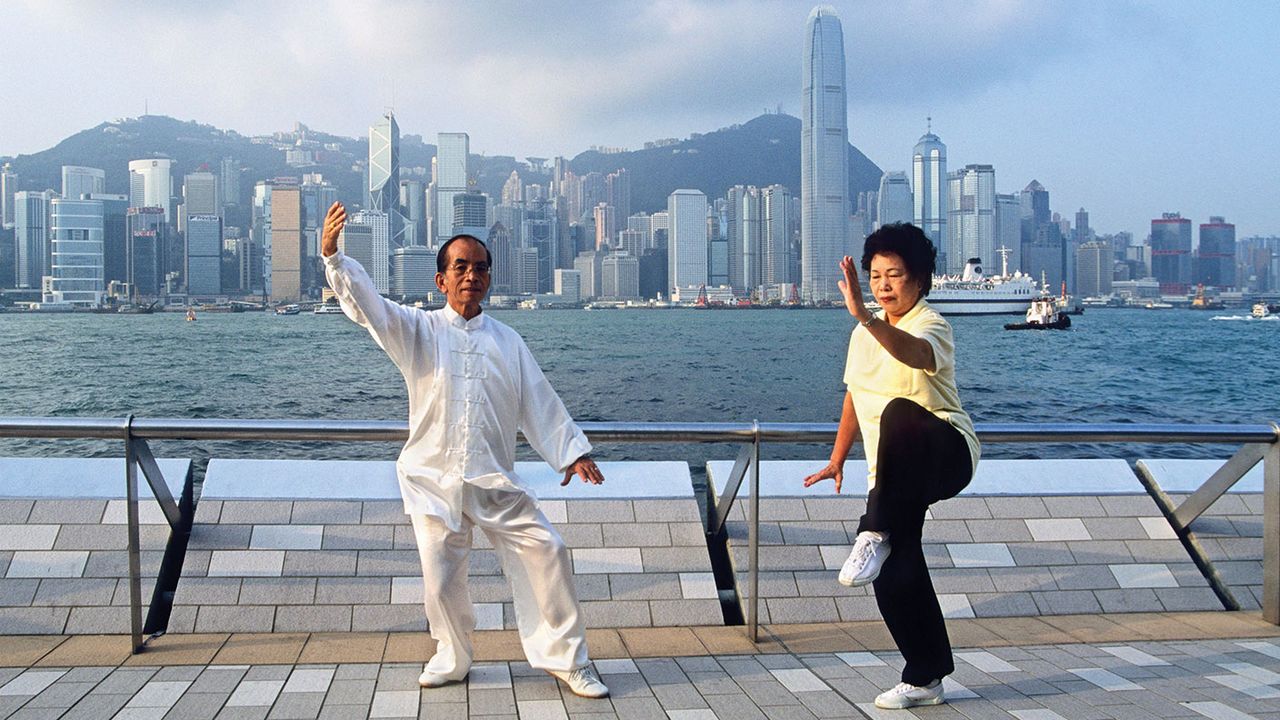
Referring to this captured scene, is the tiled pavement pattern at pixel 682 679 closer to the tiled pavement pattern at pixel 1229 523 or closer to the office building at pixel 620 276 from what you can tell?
the tiled pavement pattern at pixel 1229 523

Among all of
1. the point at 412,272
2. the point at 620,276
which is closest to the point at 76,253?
the point at 412,272

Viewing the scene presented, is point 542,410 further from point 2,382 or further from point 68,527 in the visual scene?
point 2,382

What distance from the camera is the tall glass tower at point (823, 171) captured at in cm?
13488

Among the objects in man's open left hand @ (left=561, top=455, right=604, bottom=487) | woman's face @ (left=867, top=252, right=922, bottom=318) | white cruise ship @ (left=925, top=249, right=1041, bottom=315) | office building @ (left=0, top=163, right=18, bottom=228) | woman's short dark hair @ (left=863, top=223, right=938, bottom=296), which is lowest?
man's open left hand @ (left=561, top=455, right=604, bottom=487)

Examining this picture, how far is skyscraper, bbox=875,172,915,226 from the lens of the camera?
14588 centimetres

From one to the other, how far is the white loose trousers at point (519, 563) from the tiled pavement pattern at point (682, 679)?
0.12 m

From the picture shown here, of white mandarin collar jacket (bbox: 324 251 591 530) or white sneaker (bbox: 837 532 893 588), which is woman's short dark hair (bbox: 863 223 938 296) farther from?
white mandarin collar jacket (bbox: 324 251 591 530)

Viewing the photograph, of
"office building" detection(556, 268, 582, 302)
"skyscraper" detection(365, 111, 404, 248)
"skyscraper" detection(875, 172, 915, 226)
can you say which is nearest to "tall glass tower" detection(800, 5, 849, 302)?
"skyscraper" detection(875, 172, 915, 226)

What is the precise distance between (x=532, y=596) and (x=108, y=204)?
119 m

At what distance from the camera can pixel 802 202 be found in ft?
496

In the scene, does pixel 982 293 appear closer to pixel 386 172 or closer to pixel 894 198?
pixel 894 198

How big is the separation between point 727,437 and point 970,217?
134307 mm

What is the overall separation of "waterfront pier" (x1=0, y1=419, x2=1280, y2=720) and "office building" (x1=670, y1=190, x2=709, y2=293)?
130482 millimetres

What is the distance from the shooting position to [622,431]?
4.02 meters
